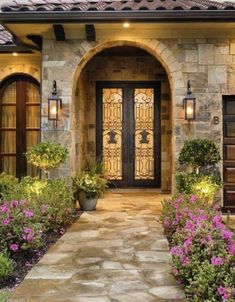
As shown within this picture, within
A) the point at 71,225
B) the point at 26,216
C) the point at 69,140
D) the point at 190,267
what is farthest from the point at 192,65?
the point at 190,267

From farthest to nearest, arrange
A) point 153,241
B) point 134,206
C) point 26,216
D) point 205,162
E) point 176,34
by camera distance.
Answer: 1. point 134,206
2. point 176,34
3. point 205,162
4. point 153,241
5. point 26,216

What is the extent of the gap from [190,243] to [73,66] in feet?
15.5

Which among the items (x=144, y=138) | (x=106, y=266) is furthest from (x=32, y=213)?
(x=144, y=138)

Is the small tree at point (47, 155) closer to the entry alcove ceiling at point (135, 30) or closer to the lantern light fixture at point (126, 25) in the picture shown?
the entry alcove ceiling at point (135, 30)

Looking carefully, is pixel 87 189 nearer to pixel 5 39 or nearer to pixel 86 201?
pixel 86 201

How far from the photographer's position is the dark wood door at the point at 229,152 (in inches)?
304

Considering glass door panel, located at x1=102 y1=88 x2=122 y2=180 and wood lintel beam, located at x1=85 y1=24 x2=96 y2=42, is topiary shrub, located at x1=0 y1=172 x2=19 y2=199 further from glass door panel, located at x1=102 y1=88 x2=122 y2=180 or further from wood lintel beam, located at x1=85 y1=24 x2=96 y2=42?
glass door panel, located at x1=102 y1=88 x2=122 y2=180

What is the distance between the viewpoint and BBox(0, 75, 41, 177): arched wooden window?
9.73m

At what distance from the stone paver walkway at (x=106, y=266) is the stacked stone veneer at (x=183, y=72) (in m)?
1.78

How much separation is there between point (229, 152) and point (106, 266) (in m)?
4.14

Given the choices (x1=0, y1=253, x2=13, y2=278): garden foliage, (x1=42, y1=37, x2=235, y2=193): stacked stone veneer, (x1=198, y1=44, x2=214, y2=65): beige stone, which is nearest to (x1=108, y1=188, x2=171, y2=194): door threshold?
(x1=42, y1=37, x2=235, y2=193): stacked stone veneer

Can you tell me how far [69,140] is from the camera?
25.4 ft

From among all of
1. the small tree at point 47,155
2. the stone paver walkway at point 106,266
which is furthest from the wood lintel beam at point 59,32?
the stone paver walkway at point 106,266

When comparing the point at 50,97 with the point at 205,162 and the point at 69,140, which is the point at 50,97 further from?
the point at 205,162
